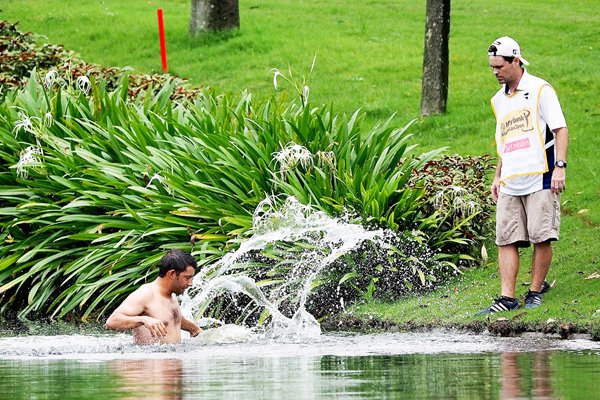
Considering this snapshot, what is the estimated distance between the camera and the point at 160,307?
412 inches

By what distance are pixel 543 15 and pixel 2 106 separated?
17.9m

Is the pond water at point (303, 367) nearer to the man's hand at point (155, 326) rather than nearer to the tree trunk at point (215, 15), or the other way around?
the man's hand at point (155, 326)

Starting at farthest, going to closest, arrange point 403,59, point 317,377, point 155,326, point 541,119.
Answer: point 403,59
point 541,119
point 155,326
point 317,377

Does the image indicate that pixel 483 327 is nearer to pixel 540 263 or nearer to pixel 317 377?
pixel 540 263

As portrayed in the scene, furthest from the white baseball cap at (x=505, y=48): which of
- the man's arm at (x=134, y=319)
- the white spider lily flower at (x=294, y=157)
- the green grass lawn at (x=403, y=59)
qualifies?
the man's arm at (x=134, y=319)

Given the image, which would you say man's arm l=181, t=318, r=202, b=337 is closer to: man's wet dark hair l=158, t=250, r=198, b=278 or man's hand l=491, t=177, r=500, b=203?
man's wet dark hair l=158, t=250, r=198, b=278

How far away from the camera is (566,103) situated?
19.6m

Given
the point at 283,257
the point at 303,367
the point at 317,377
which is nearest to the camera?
the point at 317,377

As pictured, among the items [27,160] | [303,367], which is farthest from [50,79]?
[303,367]

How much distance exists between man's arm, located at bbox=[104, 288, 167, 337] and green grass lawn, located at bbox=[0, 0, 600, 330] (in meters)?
2.49

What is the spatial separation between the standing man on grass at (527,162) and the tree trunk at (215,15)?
53.7 feet

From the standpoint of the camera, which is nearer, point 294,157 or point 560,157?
point 560,157

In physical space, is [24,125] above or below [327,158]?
above

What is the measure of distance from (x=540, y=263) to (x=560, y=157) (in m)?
0.94
